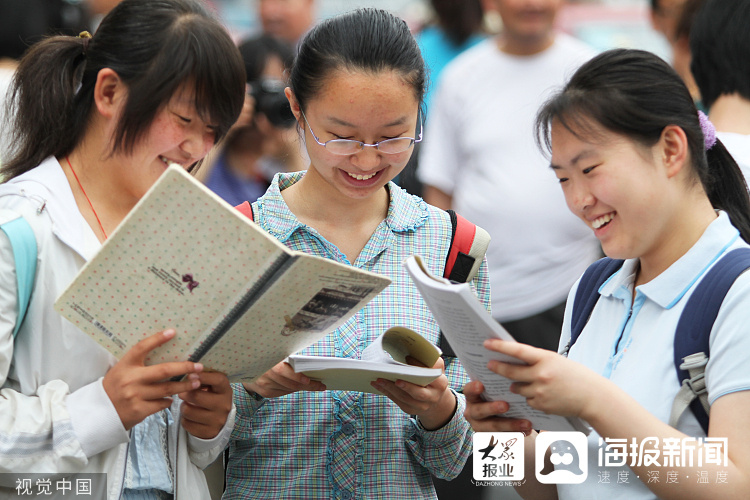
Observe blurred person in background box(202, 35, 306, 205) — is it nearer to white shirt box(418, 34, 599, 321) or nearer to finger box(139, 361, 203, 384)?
white shirt box(418, 34, 599, 321)

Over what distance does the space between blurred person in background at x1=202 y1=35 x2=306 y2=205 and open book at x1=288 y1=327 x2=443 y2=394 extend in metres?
1.79

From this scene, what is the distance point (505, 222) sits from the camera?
3461 mm

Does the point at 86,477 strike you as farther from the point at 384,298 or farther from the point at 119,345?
the point at 384,298

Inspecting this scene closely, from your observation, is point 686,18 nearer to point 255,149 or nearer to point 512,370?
point 255,149

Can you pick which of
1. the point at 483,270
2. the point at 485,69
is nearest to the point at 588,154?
the point at 483,270

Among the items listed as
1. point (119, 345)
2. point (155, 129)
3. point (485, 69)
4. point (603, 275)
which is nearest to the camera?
point (119, 345)

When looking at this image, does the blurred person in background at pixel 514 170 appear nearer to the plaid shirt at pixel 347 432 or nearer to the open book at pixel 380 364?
the plaid shirt at pixel 347 432

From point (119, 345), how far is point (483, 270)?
896mm

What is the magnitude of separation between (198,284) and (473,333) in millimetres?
480

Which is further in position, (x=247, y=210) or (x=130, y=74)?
(x=247, y=210)

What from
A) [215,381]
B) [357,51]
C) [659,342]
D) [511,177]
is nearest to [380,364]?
[215,381]

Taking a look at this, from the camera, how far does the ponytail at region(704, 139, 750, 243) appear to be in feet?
5.82

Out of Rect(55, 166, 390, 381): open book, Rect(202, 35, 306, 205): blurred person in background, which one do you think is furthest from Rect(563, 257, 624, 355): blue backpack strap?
Rect(202, 35, 306, 205): blurred person in background

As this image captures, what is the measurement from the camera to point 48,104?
1.81 metres
